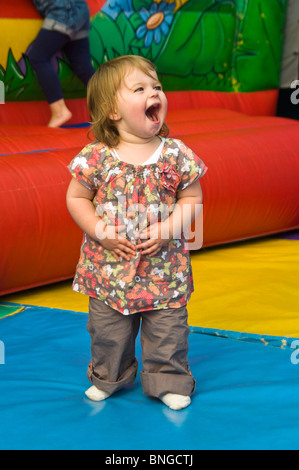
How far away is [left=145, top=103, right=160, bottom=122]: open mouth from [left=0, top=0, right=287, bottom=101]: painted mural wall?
4.49ft

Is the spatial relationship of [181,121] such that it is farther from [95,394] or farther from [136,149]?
[95,394]

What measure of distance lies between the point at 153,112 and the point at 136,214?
21cm

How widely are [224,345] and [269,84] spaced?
2.17 meters

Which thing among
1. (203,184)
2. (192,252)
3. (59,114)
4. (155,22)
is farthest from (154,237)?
(155,22)

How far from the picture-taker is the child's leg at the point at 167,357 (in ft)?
4.56

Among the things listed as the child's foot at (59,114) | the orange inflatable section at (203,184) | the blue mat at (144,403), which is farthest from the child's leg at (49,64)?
the blue mat at (144,403)

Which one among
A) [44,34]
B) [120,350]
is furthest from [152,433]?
[44,34]

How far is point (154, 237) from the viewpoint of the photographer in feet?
4.43

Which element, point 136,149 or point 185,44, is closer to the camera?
point 136,149

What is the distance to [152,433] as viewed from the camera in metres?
1.26

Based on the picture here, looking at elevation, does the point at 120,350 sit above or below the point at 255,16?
below

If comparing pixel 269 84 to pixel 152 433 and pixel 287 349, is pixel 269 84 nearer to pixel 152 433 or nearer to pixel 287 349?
pixel 287 349

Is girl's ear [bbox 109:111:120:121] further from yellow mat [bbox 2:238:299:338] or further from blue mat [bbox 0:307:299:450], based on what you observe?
yellow mat [bbox 2:238:299:338]

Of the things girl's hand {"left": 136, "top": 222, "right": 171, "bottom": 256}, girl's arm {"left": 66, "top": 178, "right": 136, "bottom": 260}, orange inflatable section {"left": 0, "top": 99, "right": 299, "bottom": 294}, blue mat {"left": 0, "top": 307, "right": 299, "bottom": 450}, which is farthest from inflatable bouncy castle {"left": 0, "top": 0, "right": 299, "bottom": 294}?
girl's hand {"left": 136, "top": 222, "right": 171, "bottom": 256}
